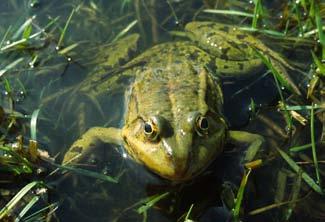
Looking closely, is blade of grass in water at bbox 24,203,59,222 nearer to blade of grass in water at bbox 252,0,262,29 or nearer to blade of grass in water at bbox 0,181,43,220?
blade of grass in water at bbox 0,181,43,220

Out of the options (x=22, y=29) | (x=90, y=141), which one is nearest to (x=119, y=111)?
(x=90, y=141)

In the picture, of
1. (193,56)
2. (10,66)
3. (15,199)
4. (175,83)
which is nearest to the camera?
(15,199)

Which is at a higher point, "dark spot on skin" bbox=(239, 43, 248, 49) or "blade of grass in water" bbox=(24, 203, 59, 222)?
"dark spot on skin" bbox=(239, 43, 248, 49)

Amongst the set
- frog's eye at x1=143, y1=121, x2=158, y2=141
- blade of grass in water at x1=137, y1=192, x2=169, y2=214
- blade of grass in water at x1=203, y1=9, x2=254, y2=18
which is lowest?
blade of grass in water at x1=137, y1=192, x2=169, y2=214

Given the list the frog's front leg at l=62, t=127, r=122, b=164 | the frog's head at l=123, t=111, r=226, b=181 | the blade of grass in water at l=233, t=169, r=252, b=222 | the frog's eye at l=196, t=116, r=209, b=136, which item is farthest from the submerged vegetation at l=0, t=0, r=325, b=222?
the frog's eye at l=196, t=116, r=209, b=136

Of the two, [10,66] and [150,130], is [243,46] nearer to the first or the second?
[150,130]

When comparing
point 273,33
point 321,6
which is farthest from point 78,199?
point 321,6

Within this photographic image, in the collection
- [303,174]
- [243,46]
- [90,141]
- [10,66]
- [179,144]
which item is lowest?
[303,174]

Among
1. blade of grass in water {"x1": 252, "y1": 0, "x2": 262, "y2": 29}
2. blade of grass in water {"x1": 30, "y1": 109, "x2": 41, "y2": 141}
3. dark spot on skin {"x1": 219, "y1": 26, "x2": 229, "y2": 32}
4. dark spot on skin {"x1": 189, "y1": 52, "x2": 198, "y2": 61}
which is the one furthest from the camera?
dark spot on skin {"x1": 219, "y1": 26, "x2": 229, "y2": 32}
